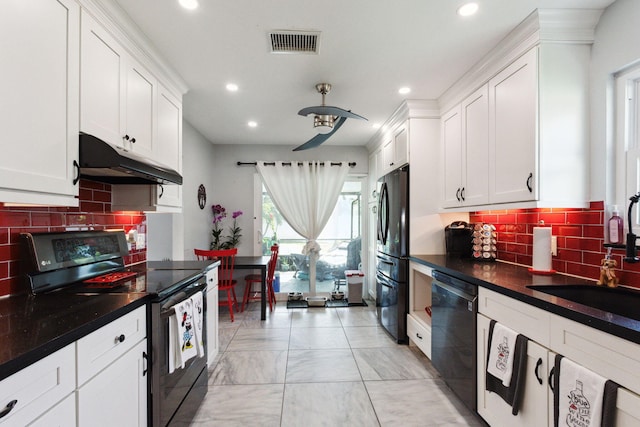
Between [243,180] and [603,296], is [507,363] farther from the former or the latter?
[243,180]

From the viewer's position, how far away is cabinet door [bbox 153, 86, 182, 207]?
7.69 ft

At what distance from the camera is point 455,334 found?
6.91ft

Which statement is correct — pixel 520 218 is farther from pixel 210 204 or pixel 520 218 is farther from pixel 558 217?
pixel 210 204

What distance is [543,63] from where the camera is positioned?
1.83 m

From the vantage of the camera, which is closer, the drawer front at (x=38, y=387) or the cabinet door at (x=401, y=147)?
the drawer front at (x=38, y=387)

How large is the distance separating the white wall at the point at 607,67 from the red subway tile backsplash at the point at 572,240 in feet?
0.51

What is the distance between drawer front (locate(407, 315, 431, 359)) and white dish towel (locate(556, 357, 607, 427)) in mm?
1420

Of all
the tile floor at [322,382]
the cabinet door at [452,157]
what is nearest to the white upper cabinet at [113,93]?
the tile floor at [322,382]

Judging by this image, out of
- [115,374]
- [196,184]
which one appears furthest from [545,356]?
[196,184]

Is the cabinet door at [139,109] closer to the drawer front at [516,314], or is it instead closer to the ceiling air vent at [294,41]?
the ceiling air vent at [294,41]

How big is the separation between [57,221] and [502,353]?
254 centimetres

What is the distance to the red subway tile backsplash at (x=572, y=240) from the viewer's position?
1733 mm

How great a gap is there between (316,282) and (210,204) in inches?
82.4

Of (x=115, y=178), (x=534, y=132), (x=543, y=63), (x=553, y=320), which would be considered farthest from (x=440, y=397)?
(x=115, y=178)
